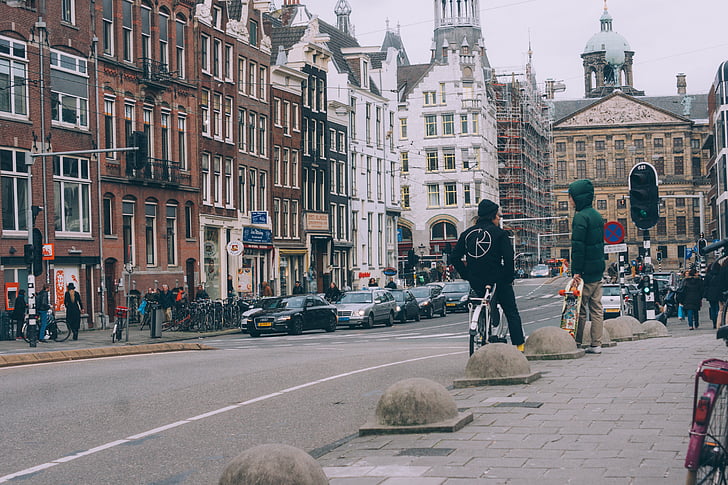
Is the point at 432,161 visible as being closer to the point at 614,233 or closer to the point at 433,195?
the point at 433,195

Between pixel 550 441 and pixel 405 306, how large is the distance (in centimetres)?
3955

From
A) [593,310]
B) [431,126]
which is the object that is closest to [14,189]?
[593,310]

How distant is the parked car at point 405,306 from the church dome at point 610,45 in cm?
12636

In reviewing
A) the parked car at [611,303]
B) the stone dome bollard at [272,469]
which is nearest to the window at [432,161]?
the parked car at [611,303]

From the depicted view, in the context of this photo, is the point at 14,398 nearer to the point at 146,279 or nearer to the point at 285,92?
the point at 146,279

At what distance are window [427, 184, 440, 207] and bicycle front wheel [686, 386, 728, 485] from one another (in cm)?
10204

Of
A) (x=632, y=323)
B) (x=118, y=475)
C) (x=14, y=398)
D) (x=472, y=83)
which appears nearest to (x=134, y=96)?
(x=632, y=323)

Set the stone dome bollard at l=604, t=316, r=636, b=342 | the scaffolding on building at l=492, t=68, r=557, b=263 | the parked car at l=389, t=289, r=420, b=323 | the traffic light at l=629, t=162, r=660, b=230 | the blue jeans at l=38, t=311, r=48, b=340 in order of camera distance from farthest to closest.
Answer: the scaffolding on building at l=492, t=68, r=557, b=263
the parked car at l=389, t=289, r=420, b=323
the blue jeans at l=38, t=311, r=48, b=340
the stone dome bollard at l=604, t=316, r=636, b=342
the traffic light at l=629, t=162, r=660, b=230

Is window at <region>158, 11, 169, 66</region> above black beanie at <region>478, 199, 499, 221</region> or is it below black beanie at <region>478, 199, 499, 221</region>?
above

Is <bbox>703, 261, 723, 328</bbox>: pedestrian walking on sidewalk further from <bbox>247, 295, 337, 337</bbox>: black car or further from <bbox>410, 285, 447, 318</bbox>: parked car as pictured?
<bbox>410, 285, 447, 318</bbox>: parked car

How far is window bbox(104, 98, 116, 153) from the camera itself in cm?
4300

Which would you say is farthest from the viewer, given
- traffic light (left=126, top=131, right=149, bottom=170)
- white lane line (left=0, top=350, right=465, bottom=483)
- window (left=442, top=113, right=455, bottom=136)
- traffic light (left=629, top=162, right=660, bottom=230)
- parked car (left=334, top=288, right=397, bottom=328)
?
window (left=442, top=113, right=455, bottom=136)

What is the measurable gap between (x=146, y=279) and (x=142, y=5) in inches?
457

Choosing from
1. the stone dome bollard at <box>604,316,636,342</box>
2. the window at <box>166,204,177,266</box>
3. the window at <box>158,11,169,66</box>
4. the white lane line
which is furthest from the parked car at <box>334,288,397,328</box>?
the white lane line
